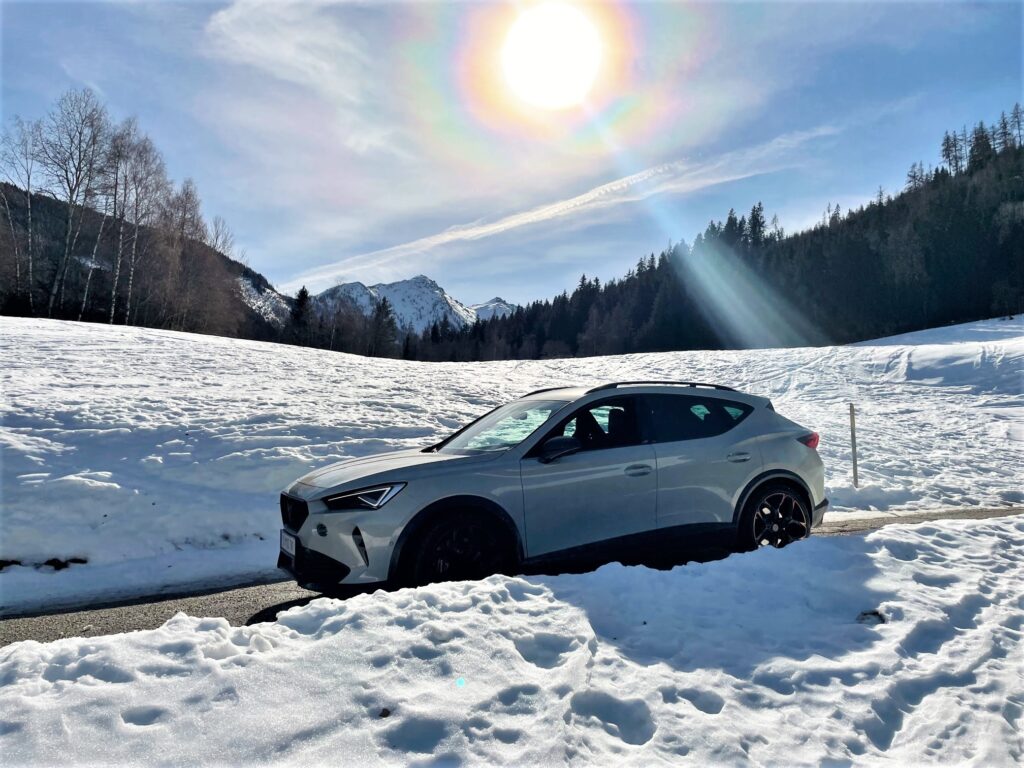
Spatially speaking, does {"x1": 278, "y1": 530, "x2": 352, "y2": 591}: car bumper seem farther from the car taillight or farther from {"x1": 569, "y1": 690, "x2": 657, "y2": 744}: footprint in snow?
the car taillight

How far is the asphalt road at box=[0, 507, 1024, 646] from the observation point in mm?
4469

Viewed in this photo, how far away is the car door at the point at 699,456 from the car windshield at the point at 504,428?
102cm

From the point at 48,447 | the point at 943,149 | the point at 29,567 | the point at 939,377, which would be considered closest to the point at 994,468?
the point at 939,377

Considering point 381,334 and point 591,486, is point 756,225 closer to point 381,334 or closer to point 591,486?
point 381,334

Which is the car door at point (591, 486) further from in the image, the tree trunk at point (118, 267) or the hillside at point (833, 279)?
the hillside at point (833, 279)

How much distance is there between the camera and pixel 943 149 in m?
99.3

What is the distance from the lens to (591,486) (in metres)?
4.81

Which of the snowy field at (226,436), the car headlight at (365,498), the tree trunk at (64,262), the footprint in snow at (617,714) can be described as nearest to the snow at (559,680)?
the footprint in snow at (617,714)

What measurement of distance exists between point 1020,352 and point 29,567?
29.4m

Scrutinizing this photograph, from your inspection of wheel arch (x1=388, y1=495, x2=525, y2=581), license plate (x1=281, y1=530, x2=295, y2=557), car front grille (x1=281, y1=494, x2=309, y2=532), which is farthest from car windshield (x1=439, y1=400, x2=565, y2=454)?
license plate (x1=281, y1=530, x2=295, y2=557)

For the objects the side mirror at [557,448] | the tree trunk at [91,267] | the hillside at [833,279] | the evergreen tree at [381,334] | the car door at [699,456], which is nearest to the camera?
the side mirror at [557,448]

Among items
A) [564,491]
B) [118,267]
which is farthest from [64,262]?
[564,491]

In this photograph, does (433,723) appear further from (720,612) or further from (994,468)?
(994,468)

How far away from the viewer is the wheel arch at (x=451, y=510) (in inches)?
165
